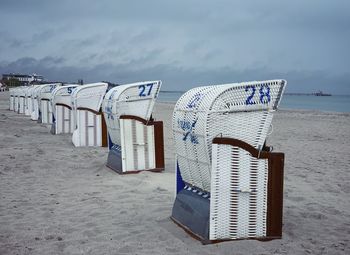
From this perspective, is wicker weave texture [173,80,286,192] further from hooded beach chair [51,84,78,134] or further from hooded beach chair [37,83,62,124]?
hooded beach chair [37,83,62,124]

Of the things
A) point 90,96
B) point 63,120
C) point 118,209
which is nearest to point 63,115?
point 63,120

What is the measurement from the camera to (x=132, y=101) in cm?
886

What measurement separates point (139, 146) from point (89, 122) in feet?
13.7

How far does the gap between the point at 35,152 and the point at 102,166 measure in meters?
2.49

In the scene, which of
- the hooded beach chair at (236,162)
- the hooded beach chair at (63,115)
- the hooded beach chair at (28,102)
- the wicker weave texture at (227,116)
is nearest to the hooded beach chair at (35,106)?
the hooded beach chair at (28,102)

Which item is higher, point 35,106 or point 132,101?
point 132,101

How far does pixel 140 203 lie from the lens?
6.54 metres

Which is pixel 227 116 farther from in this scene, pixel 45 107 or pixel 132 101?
pixel 45 107

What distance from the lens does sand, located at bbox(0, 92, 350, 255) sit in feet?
15.6

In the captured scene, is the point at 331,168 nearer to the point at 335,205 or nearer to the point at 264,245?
the point at 335,205

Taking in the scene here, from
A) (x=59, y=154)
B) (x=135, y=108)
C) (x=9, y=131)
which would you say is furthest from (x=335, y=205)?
(x=9, y=131)

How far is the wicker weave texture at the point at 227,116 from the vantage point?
183 inches

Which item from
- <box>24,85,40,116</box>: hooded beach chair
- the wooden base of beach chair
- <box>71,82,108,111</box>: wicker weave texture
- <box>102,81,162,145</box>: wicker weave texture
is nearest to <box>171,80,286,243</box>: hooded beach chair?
the wooden base of beach chair

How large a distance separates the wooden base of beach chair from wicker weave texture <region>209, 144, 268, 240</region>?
159 inches
